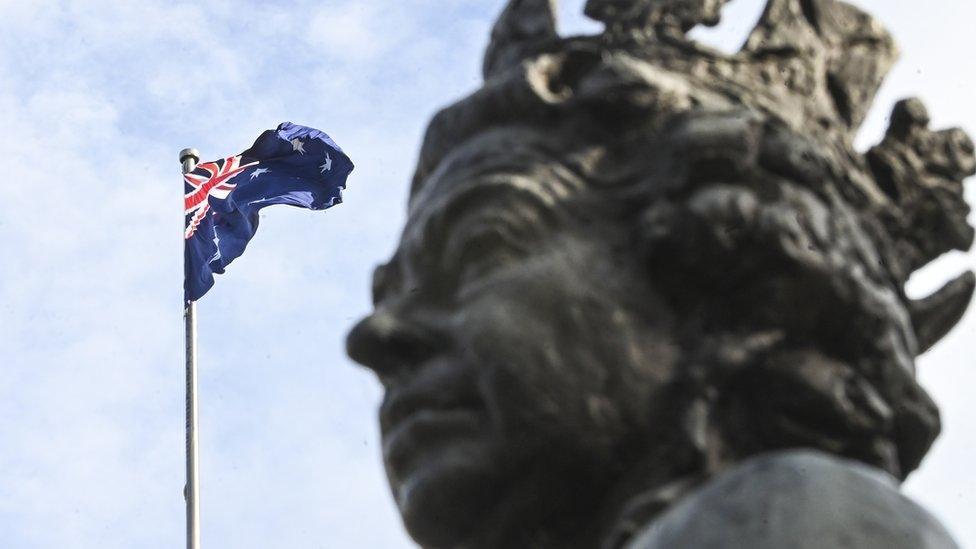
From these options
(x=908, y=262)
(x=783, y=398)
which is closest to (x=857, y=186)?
(x=908, y=262)

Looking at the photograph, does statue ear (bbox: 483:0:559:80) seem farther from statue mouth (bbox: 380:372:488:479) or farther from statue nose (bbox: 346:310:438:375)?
statue mouth (bbox: 380:372:488:479)

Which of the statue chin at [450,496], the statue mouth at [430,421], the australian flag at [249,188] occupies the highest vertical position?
the australian flag at [249,188]

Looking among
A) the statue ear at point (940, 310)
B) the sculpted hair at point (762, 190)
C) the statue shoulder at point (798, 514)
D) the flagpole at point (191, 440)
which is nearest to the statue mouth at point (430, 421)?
the sculpted hair at point (762, 190)

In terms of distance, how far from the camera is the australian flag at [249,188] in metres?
20.2

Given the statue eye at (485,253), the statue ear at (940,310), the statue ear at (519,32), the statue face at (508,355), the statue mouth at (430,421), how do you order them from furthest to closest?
the statue ear at (519,32) → the statue ear at (940,310) → the statue eye at (485,253) → the statue mouth at (430,421) → the statue face at (508,355)

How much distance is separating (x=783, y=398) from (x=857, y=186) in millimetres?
1020

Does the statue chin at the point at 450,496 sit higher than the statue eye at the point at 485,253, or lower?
lower

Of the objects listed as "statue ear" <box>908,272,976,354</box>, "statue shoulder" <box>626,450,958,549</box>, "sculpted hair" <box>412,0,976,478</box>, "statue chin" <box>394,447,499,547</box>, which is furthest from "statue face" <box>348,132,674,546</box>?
"statue ear" <box>908,272,976,354</box>

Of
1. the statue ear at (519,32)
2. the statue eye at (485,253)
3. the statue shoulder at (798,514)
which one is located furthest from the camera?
the statue ear at (519,32)

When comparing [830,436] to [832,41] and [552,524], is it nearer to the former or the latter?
[552,524]

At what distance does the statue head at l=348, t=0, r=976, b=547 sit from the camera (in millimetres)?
6441

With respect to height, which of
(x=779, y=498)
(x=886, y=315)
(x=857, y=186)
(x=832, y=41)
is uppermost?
(x=832, y=41)

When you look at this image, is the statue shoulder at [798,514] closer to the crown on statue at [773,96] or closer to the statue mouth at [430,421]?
the statue mouth at [430,421]

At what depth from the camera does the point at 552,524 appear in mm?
6508
